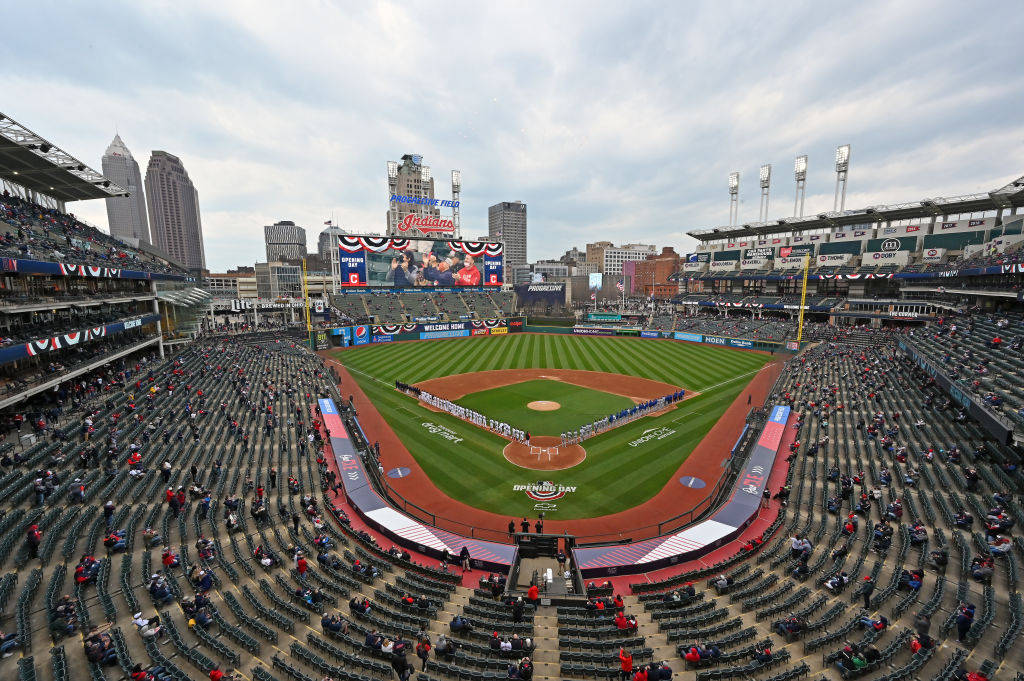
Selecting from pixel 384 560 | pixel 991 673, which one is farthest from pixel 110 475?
pixel 991 673

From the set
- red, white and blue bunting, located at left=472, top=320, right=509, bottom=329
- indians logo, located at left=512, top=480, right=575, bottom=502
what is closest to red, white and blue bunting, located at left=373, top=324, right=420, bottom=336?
red, white and blue bunting, located at left=472, top=320, right=509, bottom=329

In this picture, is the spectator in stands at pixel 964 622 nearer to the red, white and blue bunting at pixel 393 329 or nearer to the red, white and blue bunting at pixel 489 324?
the red, white and blue bunting at pixel 393 329

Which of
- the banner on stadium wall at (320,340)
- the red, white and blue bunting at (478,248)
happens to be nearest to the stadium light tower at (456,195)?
the red, white and blue bunting at (478,248)

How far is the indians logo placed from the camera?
1989 cm

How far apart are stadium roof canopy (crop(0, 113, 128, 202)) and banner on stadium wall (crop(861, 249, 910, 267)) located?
8753 centimetres

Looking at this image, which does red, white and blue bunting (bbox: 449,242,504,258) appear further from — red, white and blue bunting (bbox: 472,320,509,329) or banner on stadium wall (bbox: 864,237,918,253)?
banner on stadium wall (bbox: 864,237,918,253)

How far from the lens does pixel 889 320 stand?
186 ft

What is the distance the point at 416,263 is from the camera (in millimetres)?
70500

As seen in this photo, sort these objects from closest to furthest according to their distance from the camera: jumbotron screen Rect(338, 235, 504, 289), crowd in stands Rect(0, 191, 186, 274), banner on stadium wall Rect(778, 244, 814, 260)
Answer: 1. crowd in stands Rect(0, 191, 186, 274)
2. jumbotron screen Rect(338, 235, 504, 289)
3. banner on stadium wall Rect(778, 244, 814, 260)

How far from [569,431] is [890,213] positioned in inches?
2420

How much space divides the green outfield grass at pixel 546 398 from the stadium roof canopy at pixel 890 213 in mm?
46811

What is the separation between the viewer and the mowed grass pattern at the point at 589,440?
67.1ft

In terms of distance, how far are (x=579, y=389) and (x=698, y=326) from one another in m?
36.2

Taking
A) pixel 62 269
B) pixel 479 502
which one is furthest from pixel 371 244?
pixel 479 502
